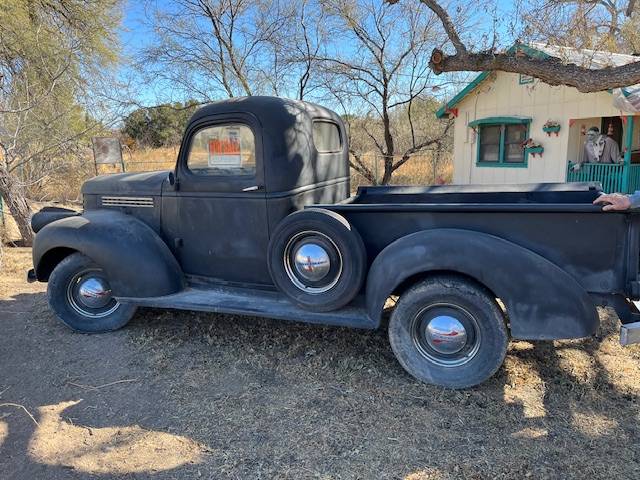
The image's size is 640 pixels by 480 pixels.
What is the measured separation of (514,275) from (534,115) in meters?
9.70

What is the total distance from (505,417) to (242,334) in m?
2.26

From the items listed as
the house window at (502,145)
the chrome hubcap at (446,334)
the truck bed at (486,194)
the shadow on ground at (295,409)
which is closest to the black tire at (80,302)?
the shadow on ground at (295,409)

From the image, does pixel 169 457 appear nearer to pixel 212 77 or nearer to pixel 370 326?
pixel 370 326

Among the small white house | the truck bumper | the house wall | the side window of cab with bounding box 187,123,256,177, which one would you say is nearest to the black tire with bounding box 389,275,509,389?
the truck bumper

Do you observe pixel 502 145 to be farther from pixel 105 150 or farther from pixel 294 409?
pixel 294 409

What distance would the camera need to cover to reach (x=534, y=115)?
449 inches

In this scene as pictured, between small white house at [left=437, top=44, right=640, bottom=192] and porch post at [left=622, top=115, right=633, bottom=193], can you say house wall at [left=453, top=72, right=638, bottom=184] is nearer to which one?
small white house at [left=437, top=44, right=640, bottom=192]

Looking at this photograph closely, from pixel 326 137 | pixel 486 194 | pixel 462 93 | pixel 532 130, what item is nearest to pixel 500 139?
pixel 532 130

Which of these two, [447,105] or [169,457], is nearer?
[169,457]

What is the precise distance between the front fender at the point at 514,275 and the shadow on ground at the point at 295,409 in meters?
0.55

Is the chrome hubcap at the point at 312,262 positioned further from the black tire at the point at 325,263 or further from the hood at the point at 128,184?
the hood at the point at 128,184

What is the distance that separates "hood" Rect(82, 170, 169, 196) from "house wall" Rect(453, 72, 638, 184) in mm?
8505

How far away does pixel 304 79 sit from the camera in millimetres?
13078

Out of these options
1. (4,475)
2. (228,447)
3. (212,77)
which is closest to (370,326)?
(228,447)
